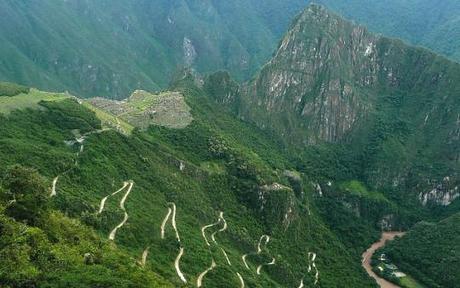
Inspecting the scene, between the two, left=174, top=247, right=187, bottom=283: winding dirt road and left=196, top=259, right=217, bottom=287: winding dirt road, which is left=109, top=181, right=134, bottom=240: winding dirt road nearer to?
left=174, top=247, right=187, bottom=283: winding dirt road

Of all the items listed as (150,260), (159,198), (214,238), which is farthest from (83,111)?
(150,260)

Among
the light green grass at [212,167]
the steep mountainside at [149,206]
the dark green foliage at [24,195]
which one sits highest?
the light green grass at [212,167]

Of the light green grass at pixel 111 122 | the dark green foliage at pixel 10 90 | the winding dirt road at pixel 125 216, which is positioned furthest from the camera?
the light green grass at pixel 111 122

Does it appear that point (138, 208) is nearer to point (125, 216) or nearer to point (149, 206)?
point (149, 206)

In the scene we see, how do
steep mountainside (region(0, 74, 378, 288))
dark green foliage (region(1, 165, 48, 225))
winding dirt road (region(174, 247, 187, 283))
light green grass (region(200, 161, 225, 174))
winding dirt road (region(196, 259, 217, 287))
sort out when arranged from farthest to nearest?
light green grass (region(200, 161, 225, 174)), winding dirt road (region(196, 259, 217, 287)), winding dirt road (region(174, 247, 187, 283)), steep mountainside (region(0, 74, 378, 288)), dark green foliage (region(1, 165, 48, 225))

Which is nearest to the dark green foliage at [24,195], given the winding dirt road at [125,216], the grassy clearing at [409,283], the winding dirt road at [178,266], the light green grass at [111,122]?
the winding dirt road at [125,216]

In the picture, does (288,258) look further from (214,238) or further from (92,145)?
(92,145)

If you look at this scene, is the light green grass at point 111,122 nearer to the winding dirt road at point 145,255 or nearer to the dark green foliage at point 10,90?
the dark green foliage at point 10,90

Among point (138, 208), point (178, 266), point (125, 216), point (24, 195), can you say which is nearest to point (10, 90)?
point (138, 208)

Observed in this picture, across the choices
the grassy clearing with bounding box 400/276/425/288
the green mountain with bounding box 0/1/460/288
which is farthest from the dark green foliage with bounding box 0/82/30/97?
the grassy clearing with bounding box 400/276/425/288

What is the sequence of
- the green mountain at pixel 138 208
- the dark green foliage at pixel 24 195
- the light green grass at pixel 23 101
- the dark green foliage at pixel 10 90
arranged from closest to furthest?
the green mountain at pixel 138 208 < the dark green foliage at pixel 24 195 < the light green grass at pixel 23 101 < the dark green foliage at pixel 10 90
